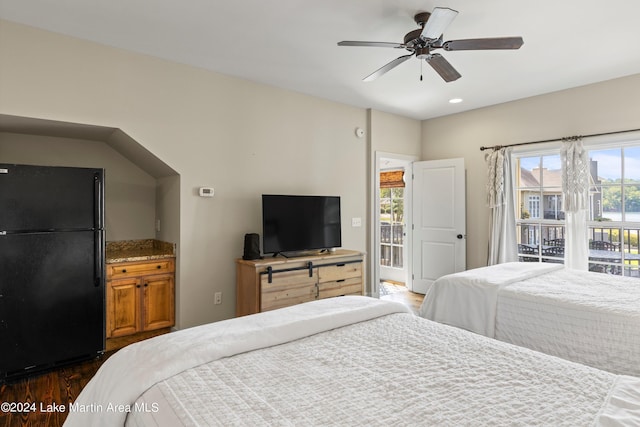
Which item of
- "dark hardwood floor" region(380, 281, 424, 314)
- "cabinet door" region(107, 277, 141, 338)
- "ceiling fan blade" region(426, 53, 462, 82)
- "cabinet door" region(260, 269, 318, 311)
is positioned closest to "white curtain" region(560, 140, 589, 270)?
"dark hardwood floor" region(380, 281, 424, 314)

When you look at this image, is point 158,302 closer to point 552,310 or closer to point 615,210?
point 552,310

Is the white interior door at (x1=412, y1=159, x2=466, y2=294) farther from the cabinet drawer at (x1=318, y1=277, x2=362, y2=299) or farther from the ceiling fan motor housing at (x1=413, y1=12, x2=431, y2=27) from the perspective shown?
the ceiling fan motor housing at (x1=413, y1=12, x2=431, y2=27)

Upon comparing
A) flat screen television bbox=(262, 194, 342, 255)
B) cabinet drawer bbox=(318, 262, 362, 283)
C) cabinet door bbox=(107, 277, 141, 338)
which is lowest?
cabinet door bbox=(107, 277, 141, 338)

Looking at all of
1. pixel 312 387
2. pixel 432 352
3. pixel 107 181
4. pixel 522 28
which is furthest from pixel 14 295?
pixel 522 28

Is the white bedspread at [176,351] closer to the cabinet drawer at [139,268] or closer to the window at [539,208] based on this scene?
the cabinet drawer at [139,268]

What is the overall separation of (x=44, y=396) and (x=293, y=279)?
81.9 inches

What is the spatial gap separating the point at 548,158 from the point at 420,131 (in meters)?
1.84

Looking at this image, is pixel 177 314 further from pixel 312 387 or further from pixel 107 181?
pixel 312 387

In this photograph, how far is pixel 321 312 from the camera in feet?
6.01

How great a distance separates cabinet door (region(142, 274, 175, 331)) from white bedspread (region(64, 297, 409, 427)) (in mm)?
2122

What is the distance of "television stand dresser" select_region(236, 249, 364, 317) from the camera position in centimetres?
343

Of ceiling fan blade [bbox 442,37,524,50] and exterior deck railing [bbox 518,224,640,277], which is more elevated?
ceiling fan blade [bbox 442,37,524,50]

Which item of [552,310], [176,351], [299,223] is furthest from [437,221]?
[176,351]

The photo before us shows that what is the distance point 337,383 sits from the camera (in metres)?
1.19
